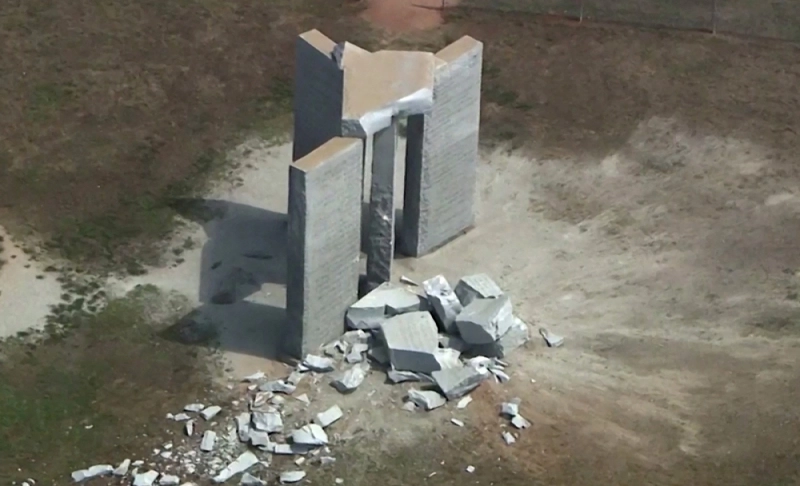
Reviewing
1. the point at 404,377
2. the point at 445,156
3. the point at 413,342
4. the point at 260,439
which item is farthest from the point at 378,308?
the point at 445,156

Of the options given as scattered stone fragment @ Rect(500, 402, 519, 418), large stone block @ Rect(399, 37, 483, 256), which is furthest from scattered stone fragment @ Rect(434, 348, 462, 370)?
large stone block @ Rect(399, 37, 483, 256)

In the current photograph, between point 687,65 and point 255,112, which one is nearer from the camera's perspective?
point 255,112

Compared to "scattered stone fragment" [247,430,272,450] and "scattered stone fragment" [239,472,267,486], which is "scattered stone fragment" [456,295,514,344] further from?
"scattered stone fragment" [239,472,267,486]

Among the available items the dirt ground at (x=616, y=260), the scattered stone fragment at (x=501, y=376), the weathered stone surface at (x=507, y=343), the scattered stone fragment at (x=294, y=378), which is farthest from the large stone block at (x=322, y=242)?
the scattered stone fragment at (x=501, y=376)

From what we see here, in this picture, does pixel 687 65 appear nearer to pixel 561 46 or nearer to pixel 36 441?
pixel 561 46

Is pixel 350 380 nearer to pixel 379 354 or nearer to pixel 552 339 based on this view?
pixel 379 354

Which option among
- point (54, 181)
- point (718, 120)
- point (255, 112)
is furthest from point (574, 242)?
point (54, 181)
